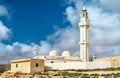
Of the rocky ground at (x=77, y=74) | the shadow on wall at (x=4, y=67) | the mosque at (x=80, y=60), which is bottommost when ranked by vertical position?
the rocky ground at (x=77, y=74)

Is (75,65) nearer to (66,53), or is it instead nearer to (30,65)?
(30,65)

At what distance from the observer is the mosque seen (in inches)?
2014

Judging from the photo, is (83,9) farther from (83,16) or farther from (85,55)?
(85,55)

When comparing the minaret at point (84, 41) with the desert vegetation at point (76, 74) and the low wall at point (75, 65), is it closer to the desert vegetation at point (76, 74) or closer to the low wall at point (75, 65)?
the low wall at point (75, 65)

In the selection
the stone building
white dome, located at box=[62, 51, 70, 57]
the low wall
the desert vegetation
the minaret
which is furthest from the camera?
white dome, located at box=[62, 51, 70, 57]

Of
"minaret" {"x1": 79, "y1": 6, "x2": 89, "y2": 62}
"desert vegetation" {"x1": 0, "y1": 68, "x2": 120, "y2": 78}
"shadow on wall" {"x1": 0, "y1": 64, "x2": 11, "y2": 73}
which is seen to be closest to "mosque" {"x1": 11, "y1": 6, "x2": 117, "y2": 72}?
"minaret" {"x1": 79, "y1": 6, "x2": 89, "y2": 62}

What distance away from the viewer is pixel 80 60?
191 ft

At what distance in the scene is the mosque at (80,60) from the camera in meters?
51.2

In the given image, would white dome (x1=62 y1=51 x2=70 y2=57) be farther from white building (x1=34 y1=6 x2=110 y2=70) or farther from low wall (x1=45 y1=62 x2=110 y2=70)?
low wall (x1=45 y1=62 x2=110 y2=70)

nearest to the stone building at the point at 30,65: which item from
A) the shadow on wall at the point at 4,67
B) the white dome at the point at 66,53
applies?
the shadow on wall at the point at 4,67

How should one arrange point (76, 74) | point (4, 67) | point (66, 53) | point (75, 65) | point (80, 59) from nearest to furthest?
point (76, 74) → point (75, 65) → point (80, 59) → point (66, 53) → point (4, 67)

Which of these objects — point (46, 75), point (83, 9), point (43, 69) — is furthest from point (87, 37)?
point (46, 75)

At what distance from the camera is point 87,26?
194 ft

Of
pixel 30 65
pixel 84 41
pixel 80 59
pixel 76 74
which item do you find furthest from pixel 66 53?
pixel 76 74
